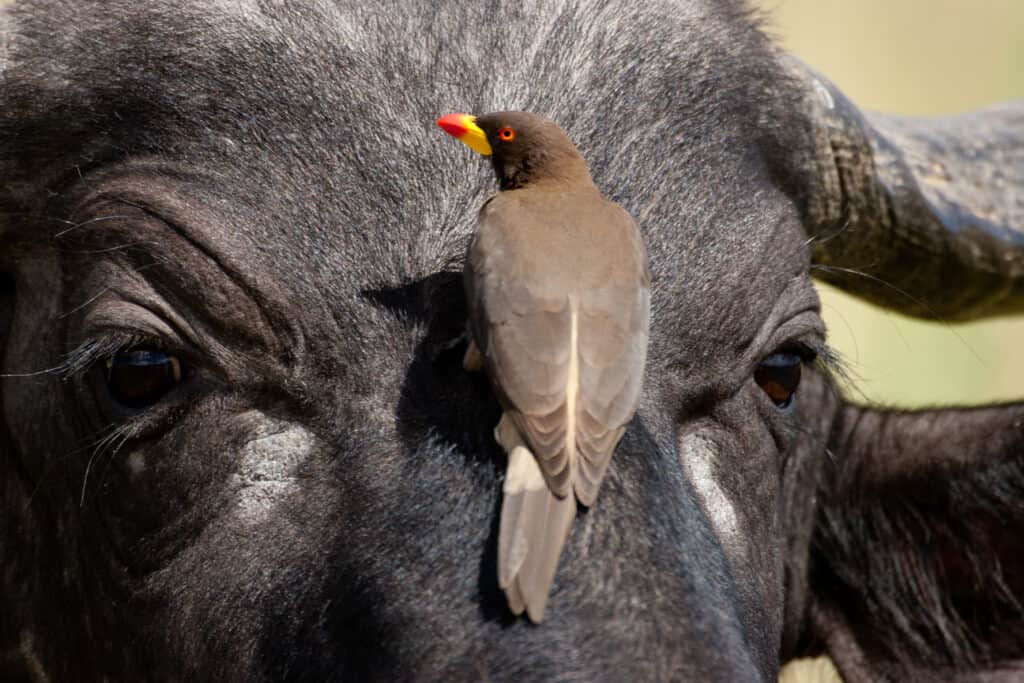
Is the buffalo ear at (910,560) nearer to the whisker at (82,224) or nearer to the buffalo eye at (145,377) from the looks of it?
the buffalo eye at (145,377)

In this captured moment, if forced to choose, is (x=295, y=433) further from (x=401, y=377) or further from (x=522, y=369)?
(x=522, y=369)

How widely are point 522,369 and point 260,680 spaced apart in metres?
0.94

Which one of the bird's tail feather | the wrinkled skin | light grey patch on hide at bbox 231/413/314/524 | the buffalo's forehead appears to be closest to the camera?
the bird's tail feather

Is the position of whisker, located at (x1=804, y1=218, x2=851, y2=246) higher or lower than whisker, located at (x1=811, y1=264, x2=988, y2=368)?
Answer: higher

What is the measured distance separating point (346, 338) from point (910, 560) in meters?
2.22

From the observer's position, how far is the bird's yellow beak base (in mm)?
3289

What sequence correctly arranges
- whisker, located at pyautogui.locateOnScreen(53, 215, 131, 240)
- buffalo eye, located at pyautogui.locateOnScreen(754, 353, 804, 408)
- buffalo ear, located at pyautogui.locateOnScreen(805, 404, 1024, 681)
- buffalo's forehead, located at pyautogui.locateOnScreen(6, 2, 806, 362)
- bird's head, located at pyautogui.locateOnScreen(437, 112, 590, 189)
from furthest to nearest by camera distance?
buffalo ear, located at pyautogui.locateOnScreen(805, 404, 1024, 681)
buffalo eye, located at pyautogui.locateOnScreen(754, 353, 804, 408)
whisker, located at pyautogui.locateOnScreen(53, 215, 131, 240)
buffalo's forehead, located at pyautogui.locateOnScreen(6, 2, 806, 362)
bird's head, located at pyautogui.locateOnScreen(437, 112, 590, 189)

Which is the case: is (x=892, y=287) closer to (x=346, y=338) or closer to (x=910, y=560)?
(x=910, y=560)

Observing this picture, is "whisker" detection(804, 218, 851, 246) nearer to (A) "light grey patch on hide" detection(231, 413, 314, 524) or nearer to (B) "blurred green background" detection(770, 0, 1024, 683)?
(A) "light grey patch on hide" detection(231, 413, 314, 524)

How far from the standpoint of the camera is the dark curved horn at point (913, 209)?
14.8 ft

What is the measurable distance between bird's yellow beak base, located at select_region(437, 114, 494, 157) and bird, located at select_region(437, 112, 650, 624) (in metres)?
0.14

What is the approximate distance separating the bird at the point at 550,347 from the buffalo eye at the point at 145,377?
753mm

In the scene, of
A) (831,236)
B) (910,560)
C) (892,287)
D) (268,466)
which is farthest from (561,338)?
(910,560)

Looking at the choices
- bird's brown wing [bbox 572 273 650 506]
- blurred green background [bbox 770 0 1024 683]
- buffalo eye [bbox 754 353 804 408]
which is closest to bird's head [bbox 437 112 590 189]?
bird's brown wing [bbox 572 273 650 506]
